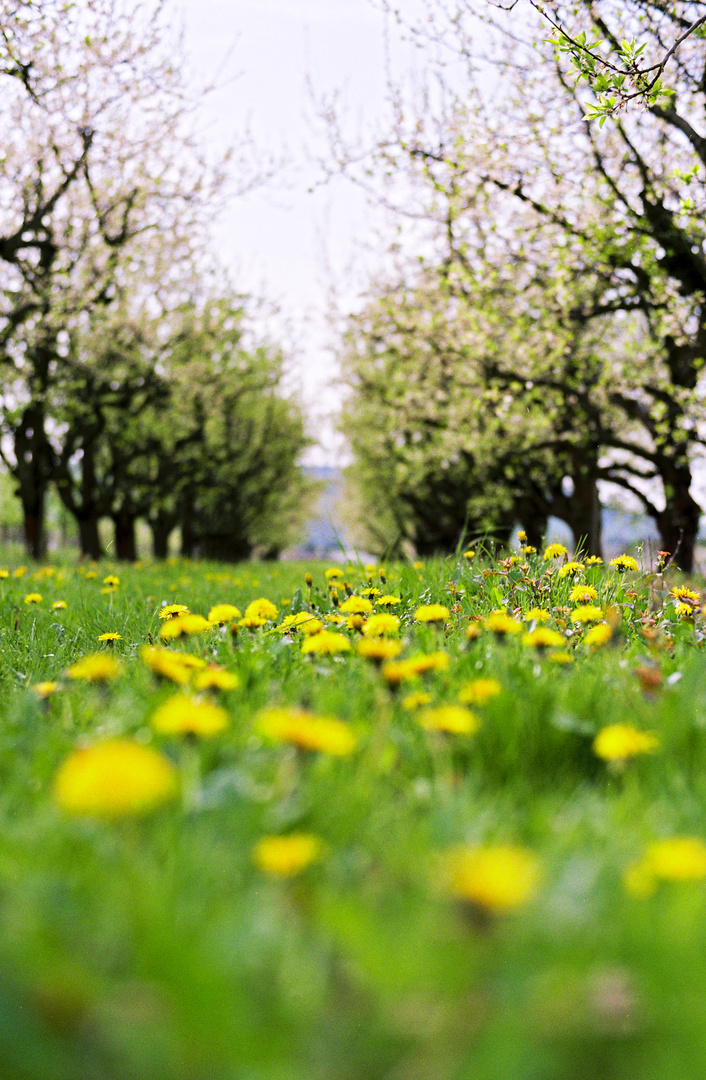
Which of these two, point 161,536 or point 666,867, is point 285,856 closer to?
point 666,867

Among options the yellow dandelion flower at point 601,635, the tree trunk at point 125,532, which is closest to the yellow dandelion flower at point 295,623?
the yellow dandelion flower at point 601,635

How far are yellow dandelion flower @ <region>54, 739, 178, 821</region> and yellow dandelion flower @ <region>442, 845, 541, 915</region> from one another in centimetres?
42

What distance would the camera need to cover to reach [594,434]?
12336 mm

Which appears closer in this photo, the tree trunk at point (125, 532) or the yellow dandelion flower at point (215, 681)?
the yellow dandelion flower at point (215, 681)

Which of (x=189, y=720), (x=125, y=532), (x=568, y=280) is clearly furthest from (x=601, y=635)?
(x=125, y=532)

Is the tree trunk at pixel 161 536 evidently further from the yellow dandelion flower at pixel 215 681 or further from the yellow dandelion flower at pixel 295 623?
the yellow dandelion flower at pixel 215 681

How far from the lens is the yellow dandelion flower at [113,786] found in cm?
90

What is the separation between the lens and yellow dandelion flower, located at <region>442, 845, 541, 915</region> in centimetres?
83

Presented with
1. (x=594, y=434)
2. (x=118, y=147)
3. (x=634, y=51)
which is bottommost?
(x=594, y=434)

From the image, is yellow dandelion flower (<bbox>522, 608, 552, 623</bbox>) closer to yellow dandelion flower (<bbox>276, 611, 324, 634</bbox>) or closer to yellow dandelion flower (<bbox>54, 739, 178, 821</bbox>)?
yellow dandelion flower (<bbox>276, 611, 324, 634</bbox>)

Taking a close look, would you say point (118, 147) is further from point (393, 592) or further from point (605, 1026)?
point (605, 1026)

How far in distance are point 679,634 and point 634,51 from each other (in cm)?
313

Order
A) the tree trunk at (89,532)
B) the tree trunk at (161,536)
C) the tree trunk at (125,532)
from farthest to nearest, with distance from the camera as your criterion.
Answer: the tree trunk at (161,536) → the tree trunk at (125,532) → the tree trunk at (89,532)

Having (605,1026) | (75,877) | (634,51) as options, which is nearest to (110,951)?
(75,877)
